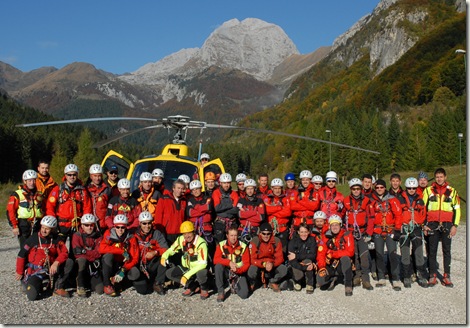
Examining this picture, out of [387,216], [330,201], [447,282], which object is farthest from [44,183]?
[447,282]

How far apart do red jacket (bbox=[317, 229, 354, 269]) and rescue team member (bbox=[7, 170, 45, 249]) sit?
5155 mm

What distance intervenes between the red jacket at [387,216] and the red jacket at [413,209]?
0.10 meters

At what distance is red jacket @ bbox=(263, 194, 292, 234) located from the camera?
30.7 feet

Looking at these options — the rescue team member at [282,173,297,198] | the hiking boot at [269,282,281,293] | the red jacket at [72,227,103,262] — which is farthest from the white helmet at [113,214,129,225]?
the rescue team member at [282,173,297,198]

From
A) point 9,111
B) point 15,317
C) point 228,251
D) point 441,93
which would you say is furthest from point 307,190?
point 9,111

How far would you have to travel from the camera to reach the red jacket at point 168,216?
899 centimetres

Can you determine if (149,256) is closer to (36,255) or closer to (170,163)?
(36,255)

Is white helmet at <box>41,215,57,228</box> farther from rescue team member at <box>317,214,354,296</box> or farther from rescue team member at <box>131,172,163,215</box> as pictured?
rescue team member at <box>317,214,354,296</box>

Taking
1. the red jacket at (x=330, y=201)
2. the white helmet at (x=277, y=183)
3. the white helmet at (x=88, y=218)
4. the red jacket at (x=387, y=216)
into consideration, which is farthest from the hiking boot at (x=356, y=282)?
Result: the white helmet at (x=88, y=218)

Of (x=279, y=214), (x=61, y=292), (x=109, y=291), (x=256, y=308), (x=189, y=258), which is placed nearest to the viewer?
(x=256, y=308)

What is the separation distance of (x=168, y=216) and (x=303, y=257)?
8.61 ft

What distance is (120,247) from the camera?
8312 mm

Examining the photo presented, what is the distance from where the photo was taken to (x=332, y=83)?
169000 millimetres

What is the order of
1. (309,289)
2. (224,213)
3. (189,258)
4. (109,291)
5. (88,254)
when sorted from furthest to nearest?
(224,213) < (309,289) < (189,258) < (88,254) < (109,291)
